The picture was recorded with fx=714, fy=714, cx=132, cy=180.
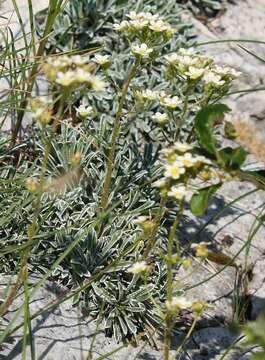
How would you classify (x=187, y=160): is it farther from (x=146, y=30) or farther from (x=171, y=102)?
(x=146, y=30)

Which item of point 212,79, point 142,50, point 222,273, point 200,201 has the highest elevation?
point 142,50

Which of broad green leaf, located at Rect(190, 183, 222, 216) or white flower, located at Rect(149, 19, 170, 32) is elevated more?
white flower, located at Rect(149, 19, 170, 32)

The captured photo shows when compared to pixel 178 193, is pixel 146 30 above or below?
above

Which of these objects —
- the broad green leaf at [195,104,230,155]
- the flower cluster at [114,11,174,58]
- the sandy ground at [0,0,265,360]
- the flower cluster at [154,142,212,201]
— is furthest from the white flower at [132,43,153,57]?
the sandy ground at [0,0,265,360]

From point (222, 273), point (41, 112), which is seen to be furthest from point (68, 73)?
point (222, 273)

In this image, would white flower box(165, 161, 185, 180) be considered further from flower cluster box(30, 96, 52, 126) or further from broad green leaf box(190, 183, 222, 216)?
flower cluster box(30, 96, 52, 126)

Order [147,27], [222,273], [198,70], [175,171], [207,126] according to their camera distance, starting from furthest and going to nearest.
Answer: [222,273]
[147,27]
[198,70]
[207,126]
[175,171]

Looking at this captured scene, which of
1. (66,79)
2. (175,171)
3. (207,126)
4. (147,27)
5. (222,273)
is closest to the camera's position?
(66,79)

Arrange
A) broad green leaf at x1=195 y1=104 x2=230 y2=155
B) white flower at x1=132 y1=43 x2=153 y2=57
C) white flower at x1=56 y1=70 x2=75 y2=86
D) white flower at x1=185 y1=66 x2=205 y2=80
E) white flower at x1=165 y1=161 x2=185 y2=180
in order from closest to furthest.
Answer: white flower at x1=56 y1=70 x2=75 y2=86 → white flower at x1=165 y1=161 x2=185 y2=180 → broad green leaf at x1=195 y1=104 x2=230 y2=155 → white flower at x1=185 y1=66 x2=205 y2=80 → white flower at x1=132 y1=43 x2=153 y2=57
